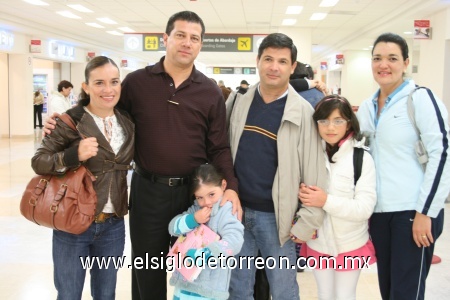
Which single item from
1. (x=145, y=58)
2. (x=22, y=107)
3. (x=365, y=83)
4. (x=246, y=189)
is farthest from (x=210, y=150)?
(x=145, y=58)

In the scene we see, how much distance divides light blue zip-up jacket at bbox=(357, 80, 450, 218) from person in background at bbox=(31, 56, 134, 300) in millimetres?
1354

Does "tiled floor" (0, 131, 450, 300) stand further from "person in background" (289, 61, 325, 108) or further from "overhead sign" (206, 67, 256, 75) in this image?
"overhead sign" (206, 67, 256, 75)

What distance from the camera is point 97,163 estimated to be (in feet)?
7.21

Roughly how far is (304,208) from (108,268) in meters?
1.10

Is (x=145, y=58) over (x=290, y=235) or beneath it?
over

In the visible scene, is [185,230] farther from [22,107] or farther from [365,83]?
[365,83]

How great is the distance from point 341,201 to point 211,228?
27.4 inches

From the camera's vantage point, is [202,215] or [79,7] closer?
[202,215]

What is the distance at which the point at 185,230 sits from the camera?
2.24 m

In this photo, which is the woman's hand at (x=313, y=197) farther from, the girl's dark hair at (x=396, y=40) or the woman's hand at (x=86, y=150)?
the woman's hand at (x=86, y=150)

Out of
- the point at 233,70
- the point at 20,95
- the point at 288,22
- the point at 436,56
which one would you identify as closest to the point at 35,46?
the point at 20,95

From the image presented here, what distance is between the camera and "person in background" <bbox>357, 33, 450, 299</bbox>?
2068 millimetres

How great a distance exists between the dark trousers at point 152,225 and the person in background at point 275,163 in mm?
398

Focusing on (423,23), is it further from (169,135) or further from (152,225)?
(152,225)
